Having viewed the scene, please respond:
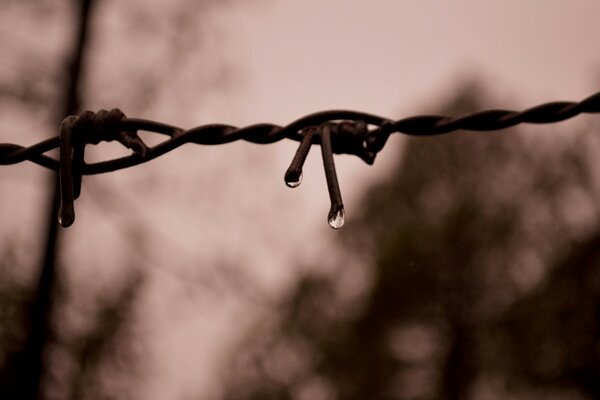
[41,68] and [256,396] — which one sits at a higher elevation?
[41,68]

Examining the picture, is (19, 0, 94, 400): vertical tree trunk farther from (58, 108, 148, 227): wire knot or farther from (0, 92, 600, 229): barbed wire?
(58, 108, 148, 227): wire knot

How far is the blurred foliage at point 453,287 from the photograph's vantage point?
9.73m

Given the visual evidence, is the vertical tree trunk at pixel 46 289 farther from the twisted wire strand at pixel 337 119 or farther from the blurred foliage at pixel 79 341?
the twisted wire strand at pixel 337 119

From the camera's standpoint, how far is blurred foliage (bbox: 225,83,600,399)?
9.73 metres

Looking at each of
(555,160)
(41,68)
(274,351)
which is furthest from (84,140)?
(274,351)

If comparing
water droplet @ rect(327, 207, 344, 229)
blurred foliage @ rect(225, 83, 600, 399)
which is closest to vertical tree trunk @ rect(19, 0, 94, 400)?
water droplet @ rect(327, 207, 344, 229)

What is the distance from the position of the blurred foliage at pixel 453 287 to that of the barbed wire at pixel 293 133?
378 inches

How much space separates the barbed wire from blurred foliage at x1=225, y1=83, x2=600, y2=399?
9601mm

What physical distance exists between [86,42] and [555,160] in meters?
8.38

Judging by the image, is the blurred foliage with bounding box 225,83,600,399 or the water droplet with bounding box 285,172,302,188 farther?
the blurred foliage with bounding box 225,83,600,399

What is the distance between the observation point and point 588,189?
31.6 feet

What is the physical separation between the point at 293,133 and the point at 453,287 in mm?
10844

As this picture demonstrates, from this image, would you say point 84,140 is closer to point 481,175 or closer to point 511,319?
point 511,319

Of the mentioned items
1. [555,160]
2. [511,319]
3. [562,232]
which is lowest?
[511,319]
